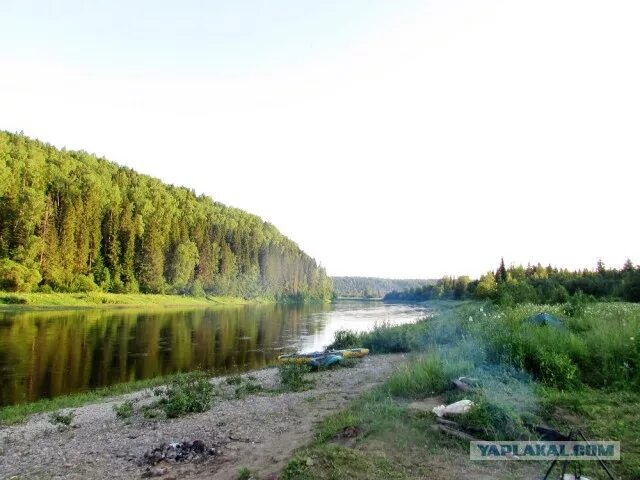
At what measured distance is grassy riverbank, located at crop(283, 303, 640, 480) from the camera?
725 cm

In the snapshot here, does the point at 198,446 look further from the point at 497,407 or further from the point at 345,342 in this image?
the point at 345,342

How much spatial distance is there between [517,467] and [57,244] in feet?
263

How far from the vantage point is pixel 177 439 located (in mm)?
10727

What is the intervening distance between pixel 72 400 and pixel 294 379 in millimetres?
8710

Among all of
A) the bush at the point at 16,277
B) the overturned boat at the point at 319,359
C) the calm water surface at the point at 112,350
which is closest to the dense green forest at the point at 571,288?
the overturned boat at the point at 319,359

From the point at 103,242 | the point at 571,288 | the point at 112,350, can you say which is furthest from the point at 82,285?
the point at 571,288

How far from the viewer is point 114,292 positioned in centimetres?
8188

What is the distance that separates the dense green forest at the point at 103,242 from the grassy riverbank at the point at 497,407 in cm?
6617

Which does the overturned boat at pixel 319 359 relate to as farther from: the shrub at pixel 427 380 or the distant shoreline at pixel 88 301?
the distant shoreline at pixel 88 301

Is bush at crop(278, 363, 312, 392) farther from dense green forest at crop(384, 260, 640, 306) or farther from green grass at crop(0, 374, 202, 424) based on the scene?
dense green forest at crop(384, 260, 640, 306)

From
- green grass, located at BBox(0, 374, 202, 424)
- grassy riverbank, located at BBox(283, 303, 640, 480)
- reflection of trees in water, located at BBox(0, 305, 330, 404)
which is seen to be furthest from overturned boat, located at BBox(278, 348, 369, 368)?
grassy riverbank, located at BBox(283, 303, 640, 480)

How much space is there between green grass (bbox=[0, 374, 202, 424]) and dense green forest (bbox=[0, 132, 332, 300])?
52125mm

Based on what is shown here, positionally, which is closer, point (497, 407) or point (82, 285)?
point (497, 407)

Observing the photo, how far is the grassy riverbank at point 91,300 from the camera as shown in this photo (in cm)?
5697
